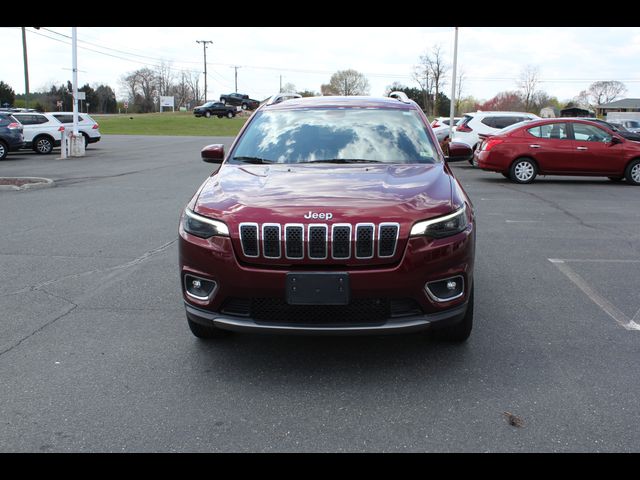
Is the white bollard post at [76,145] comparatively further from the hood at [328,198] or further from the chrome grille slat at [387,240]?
the chrome grille slat at [387,240]

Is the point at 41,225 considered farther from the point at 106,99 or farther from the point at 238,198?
the point at 106,99

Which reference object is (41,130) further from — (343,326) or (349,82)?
(349,82)

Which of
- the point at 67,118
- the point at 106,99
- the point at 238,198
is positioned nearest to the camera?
the point at 238,198

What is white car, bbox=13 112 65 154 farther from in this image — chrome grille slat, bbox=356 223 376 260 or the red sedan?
chrome grille slat, bbox=356 223 376 260

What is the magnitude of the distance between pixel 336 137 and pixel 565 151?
1150cm

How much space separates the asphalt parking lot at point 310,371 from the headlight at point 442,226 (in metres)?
0.89

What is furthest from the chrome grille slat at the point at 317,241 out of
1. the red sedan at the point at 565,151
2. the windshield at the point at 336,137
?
the red sedan at the point at 565,151

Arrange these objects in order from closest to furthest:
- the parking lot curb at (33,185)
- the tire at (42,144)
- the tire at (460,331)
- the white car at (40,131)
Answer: the tire at (460,331)
the parking lot curb at (33,185)
the white car at (40,131)
the tire at (42,144)

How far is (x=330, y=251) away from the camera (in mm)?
3598

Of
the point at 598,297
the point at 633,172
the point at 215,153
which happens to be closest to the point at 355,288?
the point at 215,153

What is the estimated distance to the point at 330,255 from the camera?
3.60 m

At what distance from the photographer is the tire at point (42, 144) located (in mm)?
24656
